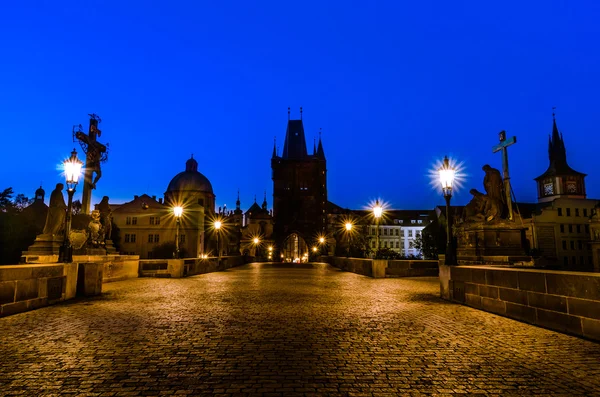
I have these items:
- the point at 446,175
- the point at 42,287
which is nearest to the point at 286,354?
the point at 42,287

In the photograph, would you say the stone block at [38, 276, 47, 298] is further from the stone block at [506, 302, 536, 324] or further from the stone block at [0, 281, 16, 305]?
the stone block at [506, 302, 536, 324]

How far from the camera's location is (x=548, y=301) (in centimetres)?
721

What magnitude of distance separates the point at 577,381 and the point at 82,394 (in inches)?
204

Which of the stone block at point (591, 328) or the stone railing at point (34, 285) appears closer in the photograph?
the stone block at point (591, 328)

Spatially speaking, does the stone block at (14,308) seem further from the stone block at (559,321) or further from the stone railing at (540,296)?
the stone block at (559,321)

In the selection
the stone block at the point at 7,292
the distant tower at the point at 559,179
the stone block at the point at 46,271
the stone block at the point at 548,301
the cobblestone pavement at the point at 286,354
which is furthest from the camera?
the distant tower at the point at 559,179

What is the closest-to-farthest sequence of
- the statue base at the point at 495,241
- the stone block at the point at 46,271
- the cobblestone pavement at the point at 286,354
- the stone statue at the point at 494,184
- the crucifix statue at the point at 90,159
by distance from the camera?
the cobblestone pavement at the point at 286,354 → the stone block at the point at 46,271 → the statue base at the point at 495,241 → the stone statue at the point at 494,184 → the crucifix statue at the point at 90,159

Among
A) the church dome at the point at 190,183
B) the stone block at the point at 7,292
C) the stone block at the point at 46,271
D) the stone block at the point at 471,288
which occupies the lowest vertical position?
the stone block at the point at 471,288

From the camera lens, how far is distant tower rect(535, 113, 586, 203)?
9681 centimetres

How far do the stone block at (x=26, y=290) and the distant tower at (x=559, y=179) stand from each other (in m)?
109

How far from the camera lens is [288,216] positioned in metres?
90.1

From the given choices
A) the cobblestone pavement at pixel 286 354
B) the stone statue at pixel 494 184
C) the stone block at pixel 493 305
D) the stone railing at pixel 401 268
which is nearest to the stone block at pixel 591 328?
the cobblestone pavement at pixel 286 354

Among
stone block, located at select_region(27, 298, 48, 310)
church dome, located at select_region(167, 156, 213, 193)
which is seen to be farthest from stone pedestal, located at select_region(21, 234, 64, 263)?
church dome, located at select_region(167, 156, 213, 193)

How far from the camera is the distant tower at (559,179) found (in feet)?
318
